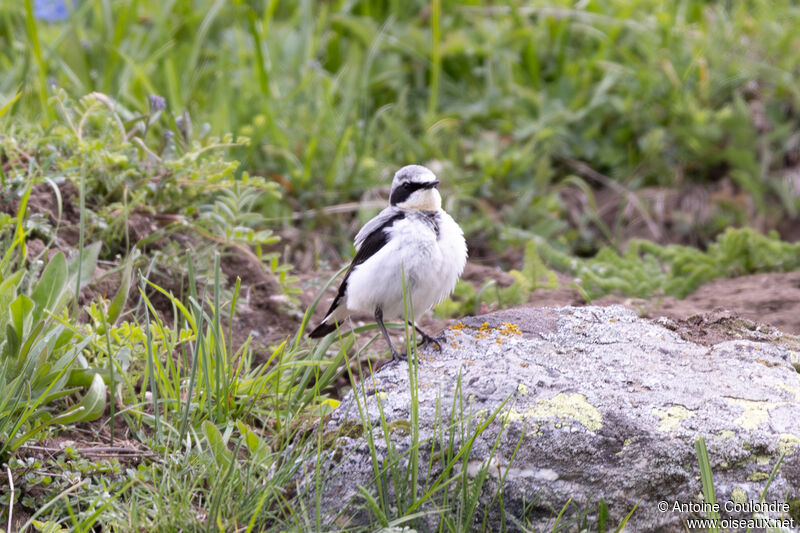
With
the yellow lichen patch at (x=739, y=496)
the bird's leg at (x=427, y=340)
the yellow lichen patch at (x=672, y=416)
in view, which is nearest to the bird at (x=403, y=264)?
the bird's leg at (x=427, y=340)

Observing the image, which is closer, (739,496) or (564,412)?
(739,496)

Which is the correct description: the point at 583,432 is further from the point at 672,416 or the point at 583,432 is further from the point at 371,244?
the point at 371,244

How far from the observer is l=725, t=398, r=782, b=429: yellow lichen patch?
2.89 m

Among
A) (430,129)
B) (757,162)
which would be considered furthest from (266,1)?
(757,162)

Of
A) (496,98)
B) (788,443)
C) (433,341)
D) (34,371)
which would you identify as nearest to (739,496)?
(788,443)

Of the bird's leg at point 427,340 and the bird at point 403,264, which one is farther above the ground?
the bird at point 403,264

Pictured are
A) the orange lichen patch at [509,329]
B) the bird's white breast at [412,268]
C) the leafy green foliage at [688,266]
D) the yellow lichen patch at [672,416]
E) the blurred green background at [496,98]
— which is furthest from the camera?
the blurred green background at [496,98]

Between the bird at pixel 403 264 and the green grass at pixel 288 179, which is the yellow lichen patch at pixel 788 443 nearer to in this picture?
the green grass at pixel 288 179

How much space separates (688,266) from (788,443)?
2.34 meters

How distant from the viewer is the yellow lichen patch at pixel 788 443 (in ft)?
9.14

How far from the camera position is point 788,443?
2.80m

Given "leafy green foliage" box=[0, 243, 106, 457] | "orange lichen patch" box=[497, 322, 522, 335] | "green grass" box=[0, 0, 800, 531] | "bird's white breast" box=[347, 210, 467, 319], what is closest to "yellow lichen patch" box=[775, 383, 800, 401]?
"green grass" box=[0, 0, 800, 531]

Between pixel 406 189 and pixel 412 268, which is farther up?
pixel 406 189

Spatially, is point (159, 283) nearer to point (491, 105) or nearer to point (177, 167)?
point (177, 167)
